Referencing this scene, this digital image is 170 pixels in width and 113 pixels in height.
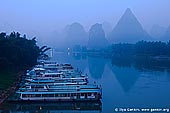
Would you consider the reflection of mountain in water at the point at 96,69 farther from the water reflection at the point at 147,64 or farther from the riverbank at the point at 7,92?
the riverbank at the point at 7,92

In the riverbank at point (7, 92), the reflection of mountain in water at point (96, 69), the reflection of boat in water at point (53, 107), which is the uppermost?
the reflection of mountain in water at point (96, 69)

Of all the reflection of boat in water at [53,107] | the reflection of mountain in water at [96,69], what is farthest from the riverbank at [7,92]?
the reflection of mountain in water at [96,69]

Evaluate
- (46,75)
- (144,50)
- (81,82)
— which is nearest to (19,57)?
(46,75)

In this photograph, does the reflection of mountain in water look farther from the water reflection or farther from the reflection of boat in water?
the reflection of boat in water

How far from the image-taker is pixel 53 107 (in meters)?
8.66

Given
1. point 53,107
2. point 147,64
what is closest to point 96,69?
point 147,64

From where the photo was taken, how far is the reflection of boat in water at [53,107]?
8367mm

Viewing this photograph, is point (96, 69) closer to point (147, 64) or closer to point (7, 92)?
point (147, 64)

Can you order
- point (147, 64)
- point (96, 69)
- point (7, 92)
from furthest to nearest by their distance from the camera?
point (147, 64) → point (96, 69) → point (7, 92)

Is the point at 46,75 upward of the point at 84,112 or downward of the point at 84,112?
upward

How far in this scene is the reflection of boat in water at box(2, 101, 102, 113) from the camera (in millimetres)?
8367

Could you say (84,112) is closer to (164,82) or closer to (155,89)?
(155,89)

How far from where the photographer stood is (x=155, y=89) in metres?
11.6

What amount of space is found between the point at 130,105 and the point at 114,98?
1083 mm
